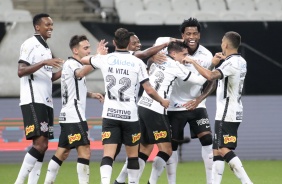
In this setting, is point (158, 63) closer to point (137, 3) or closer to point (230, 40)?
point (230, 40)

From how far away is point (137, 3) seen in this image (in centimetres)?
2278

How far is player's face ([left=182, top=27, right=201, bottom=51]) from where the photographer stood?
1442 centimetres

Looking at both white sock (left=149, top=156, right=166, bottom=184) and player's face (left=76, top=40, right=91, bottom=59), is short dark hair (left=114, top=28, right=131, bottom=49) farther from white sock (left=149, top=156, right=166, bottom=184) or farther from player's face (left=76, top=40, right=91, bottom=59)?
white sock (left=149, top=156, right=166, bottom=184)

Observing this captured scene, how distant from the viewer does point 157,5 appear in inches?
904

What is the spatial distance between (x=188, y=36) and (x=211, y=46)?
606 cm

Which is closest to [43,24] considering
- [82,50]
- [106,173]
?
[82,50]

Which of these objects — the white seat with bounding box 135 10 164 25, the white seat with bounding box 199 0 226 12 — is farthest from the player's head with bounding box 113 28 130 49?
the white seat with bounding box 199 0 226 12

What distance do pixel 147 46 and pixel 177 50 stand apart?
244 inches

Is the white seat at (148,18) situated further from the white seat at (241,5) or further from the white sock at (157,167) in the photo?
the white sock at (157,167)

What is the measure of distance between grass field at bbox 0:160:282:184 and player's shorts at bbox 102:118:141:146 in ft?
10.6

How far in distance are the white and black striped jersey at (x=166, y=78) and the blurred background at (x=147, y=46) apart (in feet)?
20.1

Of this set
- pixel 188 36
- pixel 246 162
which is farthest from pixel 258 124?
pixel 188 36

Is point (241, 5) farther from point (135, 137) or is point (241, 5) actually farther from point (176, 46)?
point (135, 137)

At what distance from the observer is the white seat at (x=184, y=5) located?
2310 centimetres
